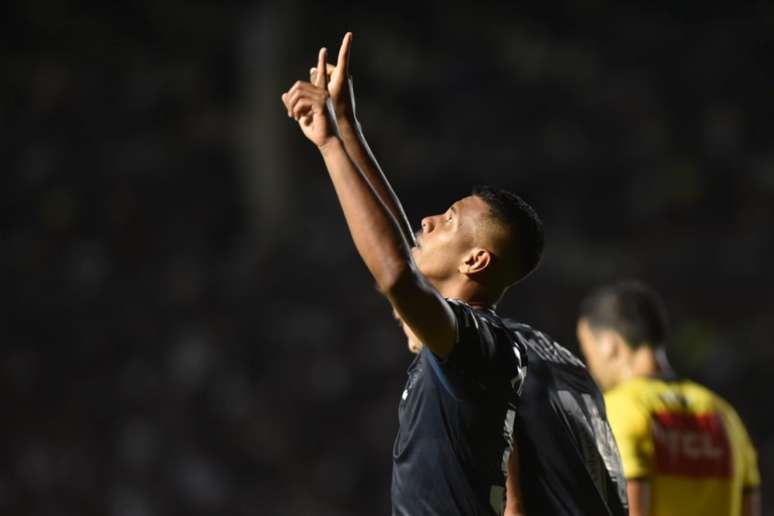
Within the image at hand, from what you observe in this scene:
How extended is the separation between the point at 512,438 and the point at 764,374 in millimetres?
7312

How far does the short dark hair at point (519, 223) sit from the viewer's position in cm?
252

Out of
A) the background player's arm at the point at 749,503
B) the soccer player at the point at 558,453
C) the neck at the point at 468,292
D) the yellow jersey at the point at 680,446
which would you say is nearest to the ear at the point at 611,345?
the yellow jersey at the point at 680,446

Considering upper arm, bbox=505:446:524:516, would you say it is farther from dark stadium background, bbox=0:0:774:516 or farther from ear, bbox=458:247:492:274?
dark stadium background, bbox=0:0:774:516

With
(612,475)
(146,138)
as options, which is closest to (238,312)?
(146,138)

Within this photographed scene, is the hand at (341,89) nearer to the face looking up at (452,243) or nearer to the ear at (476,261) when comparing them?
the face looking up at (452,243)

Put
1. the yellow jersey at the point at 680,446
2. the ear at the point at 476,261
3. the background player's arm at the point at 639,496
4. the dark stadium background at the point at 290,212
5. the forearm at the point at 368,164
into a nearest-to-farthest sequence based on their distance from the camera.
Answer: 1. the ear at the point at 476,261
2. the forearm at the point at 368,164
3. the background player's arm at the point at 639,496
4. the yellow jersey at the point at 680,446
5. the dark stadium background at the point at 290,212

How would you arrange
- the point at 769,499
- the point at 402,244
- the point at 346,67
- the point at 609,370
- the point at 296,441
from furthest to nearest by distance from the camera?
the point at 296,441 < the point at 769,499 < the point at 609,370 < the point at 346,67 < the point at 402,244

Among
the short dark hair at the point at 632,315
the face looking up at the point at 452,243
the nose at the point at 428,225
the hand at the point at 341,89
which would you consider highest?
the hand at the point at 341,89

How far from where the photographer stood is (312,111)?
2.26 meters

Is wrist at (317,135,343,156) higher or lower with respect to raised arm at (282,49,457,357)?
higher

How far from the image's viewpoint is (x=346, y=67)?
8.20ft

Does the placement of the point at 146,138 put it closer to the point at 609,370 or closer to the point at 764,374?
the point at 764,374

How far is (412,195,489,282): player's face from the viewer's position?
8.23 feet

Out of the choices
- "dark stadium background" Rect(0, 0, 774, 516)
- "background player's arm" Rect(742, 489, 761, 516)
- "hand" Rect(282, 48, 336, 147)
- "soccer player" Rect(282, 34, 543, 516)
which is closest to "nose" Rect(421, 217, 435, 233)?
"soccer player" Rect(282, 34, 543, 516)
